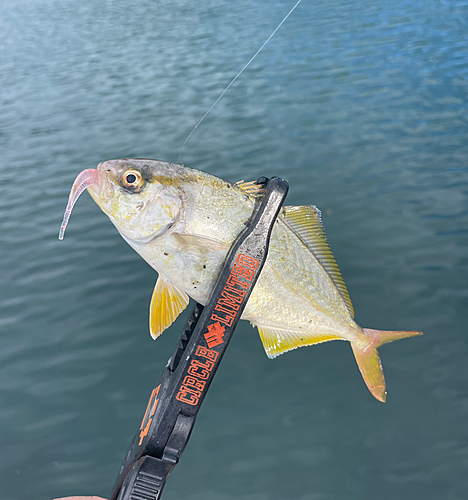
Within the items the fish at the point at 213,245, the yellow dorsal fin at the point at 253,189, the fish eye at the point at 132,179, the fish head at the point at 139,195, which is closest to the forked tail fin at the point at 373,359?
the fish at the point at 213,245

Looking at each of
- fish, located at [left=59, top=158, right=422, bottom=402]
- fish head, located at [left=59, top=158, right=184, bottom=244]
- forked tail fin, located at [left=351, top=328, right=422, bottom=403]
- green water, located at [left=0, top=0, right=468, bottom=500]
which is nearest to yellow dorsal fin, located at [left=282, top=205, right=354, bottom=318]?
fish, located at [left=59, top=158, right=422, bottom=402]

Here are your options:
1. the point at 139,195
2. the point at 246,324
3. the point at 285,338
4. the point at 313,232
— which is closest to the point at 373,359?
the point at 285,338

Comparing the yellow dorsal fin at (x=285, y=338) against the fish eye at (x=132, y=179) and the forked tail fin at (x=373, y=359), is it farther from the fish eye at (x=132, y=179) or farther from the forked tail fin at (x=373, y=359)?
the fish eye at (x=132, y=179)

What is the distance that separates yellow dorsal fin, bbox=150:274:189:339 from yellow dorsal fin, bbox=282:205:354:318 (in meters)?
0.86

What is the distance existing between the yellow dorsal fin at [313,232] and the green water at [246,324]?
127 cm

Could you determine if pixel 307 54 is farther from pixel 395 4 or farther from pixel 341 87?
pixel 395 4

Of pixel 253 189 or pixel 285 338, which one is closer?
pixel 253 189

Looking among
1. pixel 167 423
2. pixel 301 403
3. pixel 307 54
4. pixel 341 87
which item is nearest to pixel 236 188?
pixel 167 423

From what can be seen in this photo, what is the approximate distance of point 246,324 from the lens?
4.28 m

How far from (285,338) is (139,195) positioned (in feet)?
4.41

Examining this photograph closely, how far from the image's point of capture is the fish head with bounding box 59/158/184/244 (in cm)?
262

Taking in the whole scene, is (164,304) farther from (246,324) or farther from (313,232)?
(246,324)

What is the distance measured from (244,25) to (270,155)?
9.53 meters

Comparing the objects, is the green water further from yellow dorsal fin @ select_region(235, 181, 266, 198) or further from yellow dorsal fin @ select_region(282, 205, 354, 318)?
yellow dorsal fin @ select_region(235, 181, 266, 198)
